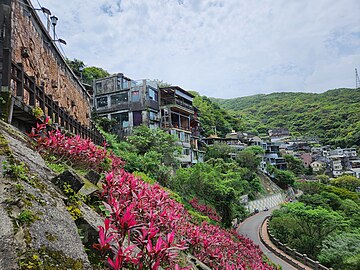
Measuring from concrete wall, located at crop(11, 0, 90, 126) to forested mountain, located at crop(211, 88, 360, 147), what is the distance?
7399cm

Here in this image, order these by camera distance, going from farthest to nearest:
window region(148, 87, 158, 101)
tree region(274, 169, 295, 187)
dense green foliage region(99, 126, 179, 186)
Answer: tree region(274, 169, 295, 187)
window region(148, 87, 158, 101)
dense green foliage region(99, 126, 179, 186)

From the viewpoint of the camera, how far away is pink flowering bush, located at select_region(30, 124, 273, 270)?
7.60ft

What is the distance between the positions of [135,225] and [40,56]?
829cm

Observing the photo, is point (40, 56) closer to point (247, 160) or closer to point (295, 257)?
point (295, 257)

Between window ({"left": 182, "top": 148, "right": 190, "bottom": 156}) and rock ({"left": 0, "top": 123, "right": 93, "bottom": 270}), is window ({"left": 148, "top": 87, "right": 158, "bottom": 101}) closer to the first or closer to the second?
window ({"left": 182, "top": 148, "right": 190, "bottom": 156})

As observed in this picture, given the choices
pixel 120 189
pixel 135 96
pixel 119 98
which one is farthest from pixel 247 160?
pixel 120 189

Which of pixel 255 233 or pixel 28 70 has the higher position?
pixel 28 70

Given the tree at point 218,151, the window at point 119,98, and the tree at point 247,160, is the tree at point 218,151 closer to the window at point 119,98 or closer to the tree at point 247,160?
the tree at point 247,160

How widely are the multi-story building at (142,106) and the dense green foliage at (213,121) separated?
22365 millimetres

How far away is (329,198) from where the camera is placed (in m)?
29.8

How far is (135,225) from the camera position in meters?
2.42

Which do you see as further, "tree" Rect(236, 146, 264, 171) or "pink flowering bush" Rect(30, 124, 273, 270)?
"tree" Rect(236, 146, 264, 171)

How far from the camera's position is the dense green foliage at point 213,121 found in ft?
182

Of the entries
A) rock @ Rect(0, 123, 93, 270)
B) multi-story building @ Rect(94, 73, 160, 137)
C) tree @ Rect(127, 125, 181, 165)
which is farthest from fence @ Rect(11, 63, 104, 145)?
multi-story building @ Rect(94, 73, 160, 137)
